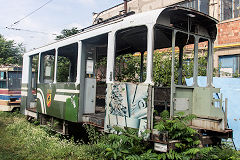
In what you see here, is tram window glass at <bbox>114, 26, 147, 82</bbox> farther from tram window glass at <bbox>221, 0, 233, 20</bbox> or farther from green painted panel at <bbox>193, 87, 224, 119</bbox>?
tram window glass at <bbox>221, 0, 233, 20</bbox>

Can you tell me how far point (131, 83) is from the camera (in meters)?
4.57

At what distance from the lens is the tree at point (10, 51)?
896 inches

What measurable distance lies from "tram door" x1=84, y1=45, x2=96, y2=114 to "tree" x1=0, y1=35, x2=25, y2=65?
1825 centimetres

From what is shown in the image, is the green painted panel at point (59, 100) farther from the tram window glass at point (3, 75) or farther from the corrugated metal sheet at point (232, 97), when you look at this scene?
the tram window glass at point (3, 75)

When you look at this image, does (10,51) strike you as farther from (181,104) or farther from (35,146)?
(181,104)

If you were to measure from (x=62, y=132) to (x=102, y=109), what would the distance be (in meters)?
1.32

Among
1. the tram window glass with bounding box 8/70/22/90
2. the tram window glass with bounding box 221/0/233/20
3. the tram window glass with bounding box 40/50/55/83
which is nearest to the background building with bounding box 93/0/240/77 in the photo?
the tram window glass with bounding box 221/0/233/20

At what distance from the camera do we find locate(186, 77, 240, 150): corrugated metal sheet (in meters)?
5.84

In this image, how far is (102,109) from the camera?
7.22m

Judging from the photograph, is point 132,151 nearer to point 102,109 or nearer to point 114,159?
point 114,159

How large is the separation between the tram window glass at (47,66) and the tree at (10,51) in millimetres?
15440

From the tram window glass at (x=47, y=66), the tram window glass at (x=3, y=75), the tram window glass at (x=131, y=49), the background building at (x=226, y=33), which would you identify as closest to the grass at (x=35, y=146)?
the tram window glass at (x=47, y=66)

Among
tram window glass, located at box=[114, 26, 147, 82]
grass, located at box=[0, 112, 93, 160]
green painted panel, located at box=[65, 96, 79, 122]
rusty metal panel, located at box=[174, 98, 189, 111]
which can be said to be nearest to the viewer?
rusty metal panel, located at box=[174, 98, 189, 111]

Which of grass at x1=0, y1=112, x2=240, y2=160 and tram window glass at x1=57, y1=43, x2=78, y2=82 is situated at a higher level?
tram window glass at x1=57, y1=43, x2=78, y2=82
